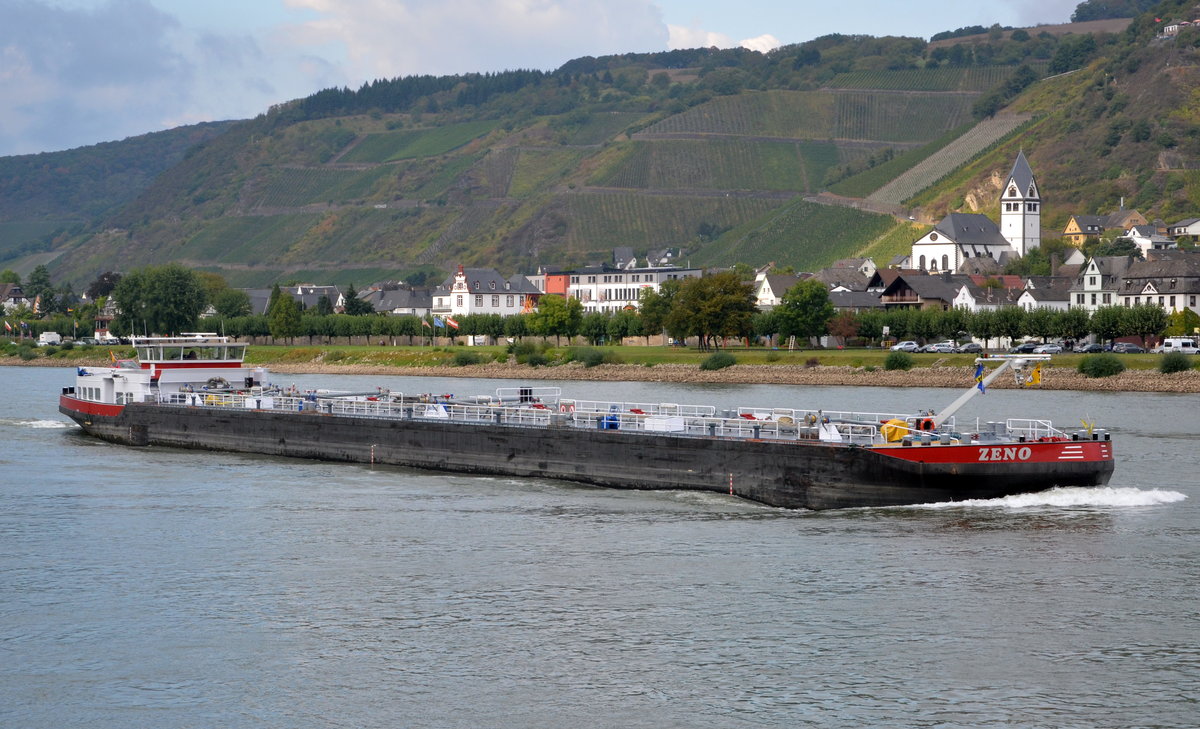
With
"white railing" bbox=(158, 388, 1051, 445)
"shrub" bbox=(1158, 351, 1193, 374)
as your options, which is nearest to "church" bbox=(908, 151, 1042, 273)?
"shrub" bbox=(1158, 351, 1193, 374)

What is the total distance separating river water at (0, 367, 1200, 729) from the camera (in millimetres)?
23578

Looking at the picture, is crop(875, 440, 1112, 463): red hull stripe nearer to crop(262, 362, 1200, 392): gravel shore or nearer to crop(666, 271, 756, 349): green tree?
crop(262, 362, 1200, 392): gravel shore

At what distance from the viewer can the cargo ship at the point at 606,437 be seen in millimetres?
36656

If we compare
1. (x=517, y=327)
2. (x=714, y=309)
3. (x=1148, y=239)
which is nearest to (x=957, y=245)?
(x=1148, y=239)

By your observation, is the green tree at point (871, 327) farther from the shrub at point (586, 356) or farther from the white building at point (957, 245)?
the white building at point (957, 245)

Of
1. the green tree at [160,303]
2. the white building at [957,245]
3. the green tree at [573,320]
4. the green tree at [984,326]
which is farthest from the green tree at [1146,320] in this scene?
the green tree at [160,303]

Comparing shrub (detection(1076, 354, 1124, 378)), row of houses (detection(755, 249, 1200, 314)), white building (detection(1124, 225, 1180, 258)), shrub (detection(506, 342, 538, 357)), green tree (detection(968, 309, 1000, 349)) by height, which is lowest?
shrub (detection(1076, 354, 1124, 378))

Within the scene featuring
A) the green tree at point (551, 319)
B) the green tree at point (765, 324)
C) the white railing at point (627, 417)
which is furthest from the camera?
the green tree at point (551, 319)

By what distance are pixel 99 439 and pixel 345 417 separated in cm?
1702

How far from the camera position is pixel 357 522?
3872cm

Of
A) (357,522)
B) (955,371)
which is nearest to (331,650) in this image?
(357,522)

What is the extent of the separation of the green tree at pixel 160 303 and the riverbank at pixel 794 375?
29480 mm

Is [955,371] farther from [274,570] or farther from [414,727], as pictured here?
[414,727]

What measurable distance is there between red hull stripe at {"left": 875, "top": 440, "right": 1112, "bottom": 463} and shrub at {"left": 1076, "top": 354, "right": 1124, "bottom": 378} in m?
50.3
